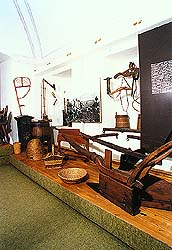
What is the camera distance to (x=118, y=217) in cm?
188

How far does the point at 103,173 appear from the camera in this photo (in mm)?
2250

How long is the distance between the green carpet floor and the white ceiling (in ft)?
8.66

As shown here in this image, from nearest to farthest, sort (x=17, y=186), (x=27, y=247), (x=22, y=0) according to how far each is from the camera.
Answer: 1. (x=27, y=247)
2. (x=17, y=186)
3. (x=22, y=0)

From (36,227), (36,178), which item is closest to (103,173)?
(36,227)

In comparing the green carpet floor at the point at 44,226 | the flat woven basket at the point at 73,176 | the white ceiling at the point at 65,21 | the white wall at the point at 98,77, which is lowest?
the green carpet floor at the point at 44,226

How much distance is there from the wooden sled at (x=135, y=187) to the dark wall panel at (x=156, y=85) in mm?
776

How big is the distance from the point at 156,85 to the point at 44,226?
2.18 m

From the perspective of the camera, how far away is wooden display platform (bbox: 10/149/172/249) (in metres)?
1.64

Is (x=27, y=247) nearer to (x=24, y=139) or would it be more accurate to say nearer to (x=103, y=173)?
(x=103, y=173)

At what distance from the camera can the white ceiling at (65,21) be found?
298cm

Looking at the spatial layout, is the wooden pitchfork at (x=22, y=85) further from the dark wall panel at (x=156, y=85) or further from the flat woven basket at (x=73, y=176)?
the dark wall panel at (x=156, y=85)

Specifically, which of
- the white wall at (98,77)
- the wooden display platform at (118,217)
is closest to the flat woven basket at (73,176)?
the wooden display platform at (118,217)

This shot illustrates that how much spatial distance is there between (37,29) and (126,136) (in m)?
3.29

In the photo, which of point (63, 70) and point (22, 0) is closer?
point (22, 0)
